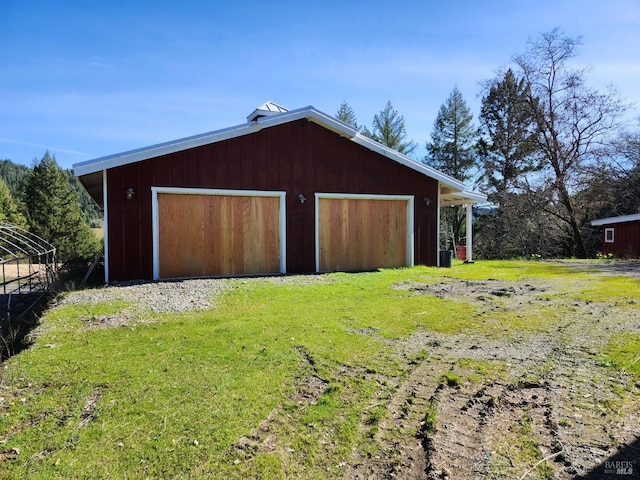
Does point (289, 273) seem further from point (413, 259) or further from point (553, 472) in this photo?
point (553, 472)

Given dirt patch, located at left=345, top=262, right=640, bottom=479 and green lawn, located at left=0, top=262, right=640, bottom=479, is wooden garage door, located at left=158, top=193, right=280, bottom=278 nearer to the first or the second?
green lawn, located at left=0, top=262, right=640, bottom=479

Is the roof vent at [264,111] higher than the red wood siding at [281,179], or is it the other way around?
the roof vent at [264,111]

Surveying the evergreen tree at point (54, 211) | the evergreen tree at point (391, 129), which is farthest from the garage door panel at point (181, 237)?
the evergreen tree at point (54, 211)

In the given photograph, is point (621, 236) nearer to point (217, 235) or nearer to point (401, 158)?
point (401, 158)

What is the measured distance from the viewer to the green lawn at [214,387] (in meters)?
2.30

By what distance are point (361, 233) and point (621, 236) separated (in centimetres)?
1598

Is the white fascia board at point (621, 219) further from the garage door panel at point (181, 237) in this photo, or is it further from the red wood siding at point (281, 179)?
the garage door panel at point (181, 237)

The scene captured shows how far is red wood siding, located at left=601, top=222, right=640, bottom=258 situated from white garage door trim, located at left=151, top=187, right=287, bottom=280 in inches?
640

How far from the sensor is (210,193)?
31.8ft

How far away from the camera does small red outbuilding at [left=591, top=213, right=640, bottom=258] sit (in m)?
18.6

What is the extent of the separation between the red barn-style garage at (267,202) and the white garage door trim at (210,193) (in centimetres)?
2

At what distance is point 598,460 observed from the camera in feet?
7.13

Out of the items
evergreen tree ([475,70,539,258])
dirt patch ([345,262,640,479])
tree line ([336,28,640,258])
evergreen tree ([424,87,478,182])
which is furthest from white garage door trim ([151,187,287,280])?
evergreen tree ([424,87,478,182])

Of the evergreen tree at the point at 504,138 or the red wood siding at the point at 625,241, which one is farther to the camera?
the evergreen tree at the point at 504,138
